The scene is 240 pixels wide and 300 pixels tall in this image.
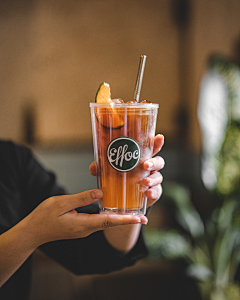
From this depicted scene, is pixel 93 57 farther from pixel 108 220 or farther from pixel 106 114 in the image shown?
pixel 108 220

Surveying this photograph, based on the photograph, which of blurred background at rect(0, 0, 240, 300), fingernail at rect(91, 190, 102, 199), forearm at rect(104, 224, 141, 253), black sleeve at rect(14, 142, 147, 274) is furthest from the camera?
blurred background at rect(0, 0, 240, 300)

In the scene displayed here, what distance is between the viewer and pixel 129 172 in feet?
2.40

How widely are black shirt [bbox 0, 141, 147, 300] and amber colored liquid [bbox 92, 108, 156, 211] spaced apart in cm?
42

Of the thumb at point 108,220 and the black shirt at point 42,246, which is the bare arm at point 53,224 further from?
the black shirt at point 42,246

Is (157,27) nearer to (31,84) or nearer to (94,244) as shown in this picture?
(31,84)

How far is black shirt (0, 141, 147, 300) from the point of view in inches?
44.2

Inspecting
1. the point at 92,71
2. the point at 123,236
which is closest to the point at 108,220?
the point at 123,236

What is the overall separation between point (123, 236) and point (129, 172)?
1.24ft

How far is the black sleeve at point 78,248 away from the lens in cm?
110

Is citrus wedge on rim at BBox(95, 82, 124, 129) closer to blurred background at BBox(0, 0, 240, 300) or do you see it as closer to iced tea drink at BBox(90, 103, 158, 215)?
iced tea drink at BBox(90, 103, 158, 215)

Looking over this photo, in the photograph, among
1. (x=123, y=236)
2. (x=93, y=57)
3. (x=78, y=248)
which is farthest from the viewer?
(x=93, y=57)

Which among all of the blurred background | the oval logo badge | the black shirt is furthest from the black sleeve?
the blurred background

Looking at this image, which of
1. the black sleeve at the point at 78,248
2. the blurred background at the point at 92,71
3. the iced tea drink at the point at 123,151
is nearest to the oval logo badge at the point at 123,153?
the iced tea drink at the point at 123,151

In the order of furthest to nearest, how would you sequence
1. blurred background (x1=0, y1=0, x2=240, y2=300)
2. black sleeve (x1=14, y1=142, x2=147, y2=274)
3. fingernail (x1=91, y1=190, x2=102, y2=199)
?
1. blurred background (x1=0, y1=0, x2=240, y2=300)
2. black sleeve (x1=14, y1=142, x2=147, y2=274)
3. fingernail (x1=91, y1=190, x2=102, y2=199)
